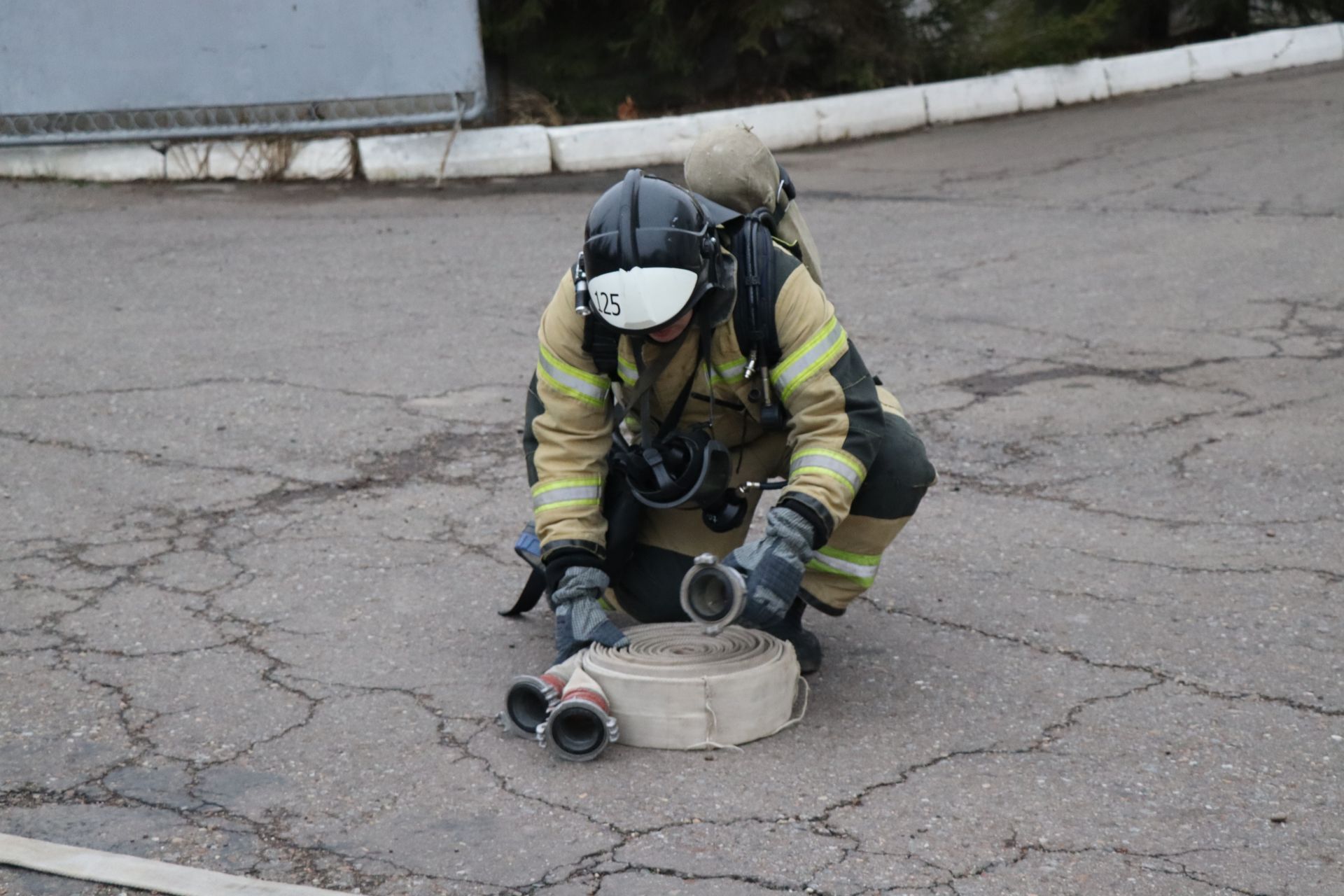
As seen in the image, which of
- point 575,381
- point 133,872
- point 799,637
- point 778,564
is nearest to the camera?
point 133,872

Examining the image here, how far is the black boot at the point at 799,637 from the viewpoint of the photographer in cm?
380

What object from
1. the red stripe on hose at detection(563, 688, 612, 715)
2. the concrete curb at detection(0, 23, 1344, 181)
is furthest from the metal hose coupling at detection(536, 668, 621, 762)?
A: the concrete curb at detection(0, 23, 1344, 181)

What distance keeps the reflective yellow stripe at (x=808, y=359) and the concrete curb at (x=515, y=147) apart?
741 cm

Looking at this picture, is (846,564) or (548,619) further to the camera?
(548,619)

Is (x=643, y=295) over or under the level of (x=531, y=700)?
over

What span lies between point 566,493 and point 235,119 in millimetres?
7802

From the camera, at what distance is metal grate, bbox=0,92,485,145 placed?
10.3m

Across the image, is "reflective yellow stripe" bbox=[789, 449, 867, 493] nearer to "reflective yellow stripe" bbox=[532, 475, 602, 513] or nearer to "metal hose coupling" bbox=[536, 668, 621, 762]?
"reflective yellow stripe" bbox=[532, 475, 602, 513]

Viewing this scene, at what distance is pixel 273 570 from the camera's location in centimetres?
454

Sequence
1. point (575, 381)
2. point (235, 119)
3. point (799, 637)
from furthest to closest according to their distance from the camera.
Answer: point (235, 119) → point (799, 637) → point (575, 381)

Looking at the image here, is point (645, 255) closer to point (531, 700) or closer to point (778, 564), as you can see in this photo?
point (778, 564)

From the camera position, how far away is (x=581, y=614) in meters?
3.57

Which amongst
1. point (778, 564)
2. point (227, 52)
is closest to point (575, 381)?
point (778, 564)

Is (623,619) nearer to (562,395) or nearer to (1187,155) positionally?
(562,395)
